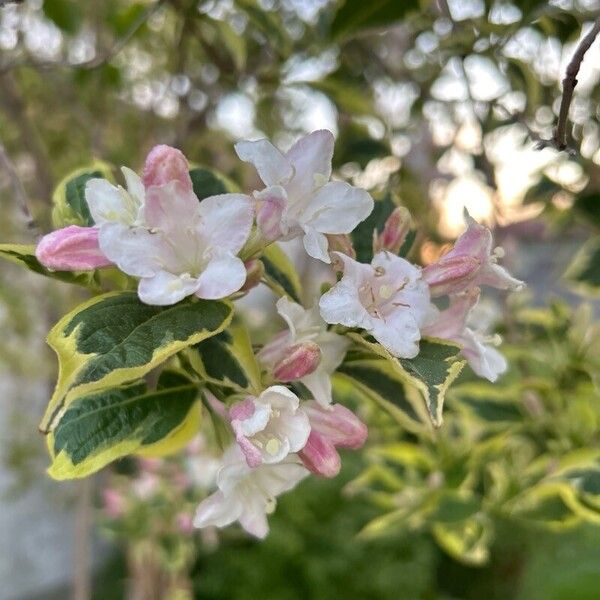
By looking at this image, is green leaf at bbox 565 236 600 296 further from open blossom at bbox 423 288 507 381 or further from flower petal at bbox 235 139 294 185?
flower petal at bbox 235 139 294 185

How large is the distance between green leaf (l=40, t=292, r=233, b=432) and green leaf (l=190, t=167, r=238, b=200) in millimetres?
140

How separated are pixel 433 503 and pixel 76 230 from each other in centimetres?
52

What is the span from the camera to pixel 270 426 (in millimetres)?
349

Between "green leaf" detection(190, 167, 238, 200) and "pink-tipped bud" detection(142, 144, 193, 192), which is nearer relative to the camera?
"pink-tipped bud" detection(142, 144, 193, 192)

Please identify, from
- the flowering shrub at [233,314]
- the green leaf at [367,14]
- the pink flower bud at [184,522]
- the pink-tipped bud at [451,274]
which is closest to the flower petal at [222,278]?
the flowering shrub at [233,314]

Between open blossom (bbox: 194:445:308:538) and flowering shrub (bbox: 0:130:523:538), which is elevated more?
flowering shrub (bbox: 0:130:523:538)

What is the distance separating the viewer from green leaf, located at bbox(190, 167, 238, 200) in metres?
0.48

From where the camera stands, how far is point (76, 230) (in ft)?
1.15

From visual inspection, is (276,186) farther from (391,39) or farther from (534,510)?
(391,39)

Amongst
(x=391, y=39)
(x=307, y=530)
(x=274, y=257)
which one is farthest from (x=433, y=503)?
(x=307, y=530)

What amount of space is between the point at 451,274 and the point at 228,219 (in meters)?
Result: 0.12

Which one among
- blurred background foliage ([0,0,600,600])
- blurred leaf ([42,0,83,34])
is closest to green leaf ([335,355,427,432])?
blurred background foliage ([0,0,600,600])

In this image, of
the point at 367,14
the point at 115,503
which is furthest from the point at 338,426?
the point at 115,503

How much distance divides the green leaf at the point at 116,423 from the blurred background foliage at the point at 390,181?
0.16 meters
